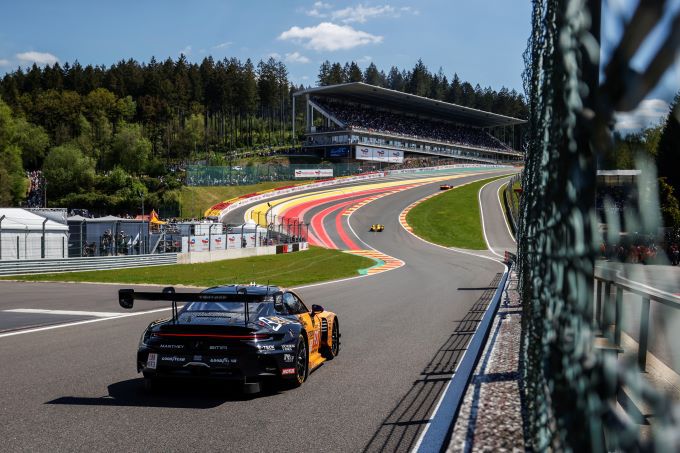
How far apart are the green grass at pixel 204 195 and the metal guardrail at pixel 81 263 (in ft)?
101

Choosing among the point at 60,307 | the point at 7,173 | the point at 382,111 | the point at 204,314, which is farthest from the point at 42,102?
the point at 204,314

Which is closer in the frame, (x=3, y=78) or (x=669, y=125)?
(x=669, y=125)

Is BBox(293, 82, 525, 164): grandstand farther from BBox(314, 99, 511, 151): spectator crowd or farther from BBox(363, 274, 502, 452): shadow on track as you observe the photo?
BBox(363, 274, 502, 452): shadow on track

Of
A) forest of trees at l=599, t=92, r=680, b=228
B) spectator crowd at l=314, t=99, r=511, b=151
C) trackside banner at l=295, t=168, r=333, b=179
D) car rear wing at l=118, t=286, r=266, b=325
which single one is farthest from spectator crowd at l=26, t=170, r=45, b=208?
forest of trees at l=599, t=92, r=680, b=228

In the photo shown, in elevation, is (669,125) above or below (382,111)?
below

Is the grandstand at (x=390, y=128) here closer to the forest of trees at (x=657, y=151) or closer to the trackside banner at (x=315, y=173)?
the trackside banner at (x=315, y=173)

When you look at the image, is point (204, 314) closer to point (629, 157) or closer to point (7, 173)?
point (629, 157)

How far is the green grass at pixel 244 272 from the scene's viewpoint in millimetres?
26745

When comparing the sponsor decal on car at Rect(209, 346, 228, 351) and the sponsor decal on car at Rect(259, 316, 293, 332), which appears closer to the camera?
the sponsor decal on car at Rect(209, 346, 228, 351)

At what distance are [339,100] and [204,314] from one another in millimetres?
116323

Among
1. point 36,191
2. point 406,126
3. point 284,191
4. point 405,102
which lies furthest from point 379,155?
point 36,191

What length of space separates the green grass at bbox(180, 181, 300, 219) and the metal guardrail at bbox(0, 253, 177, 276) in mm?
30824

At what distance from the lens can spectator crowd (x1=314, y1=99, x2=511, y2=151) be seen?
4646 inches

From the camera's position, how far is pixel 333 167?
299 ft
